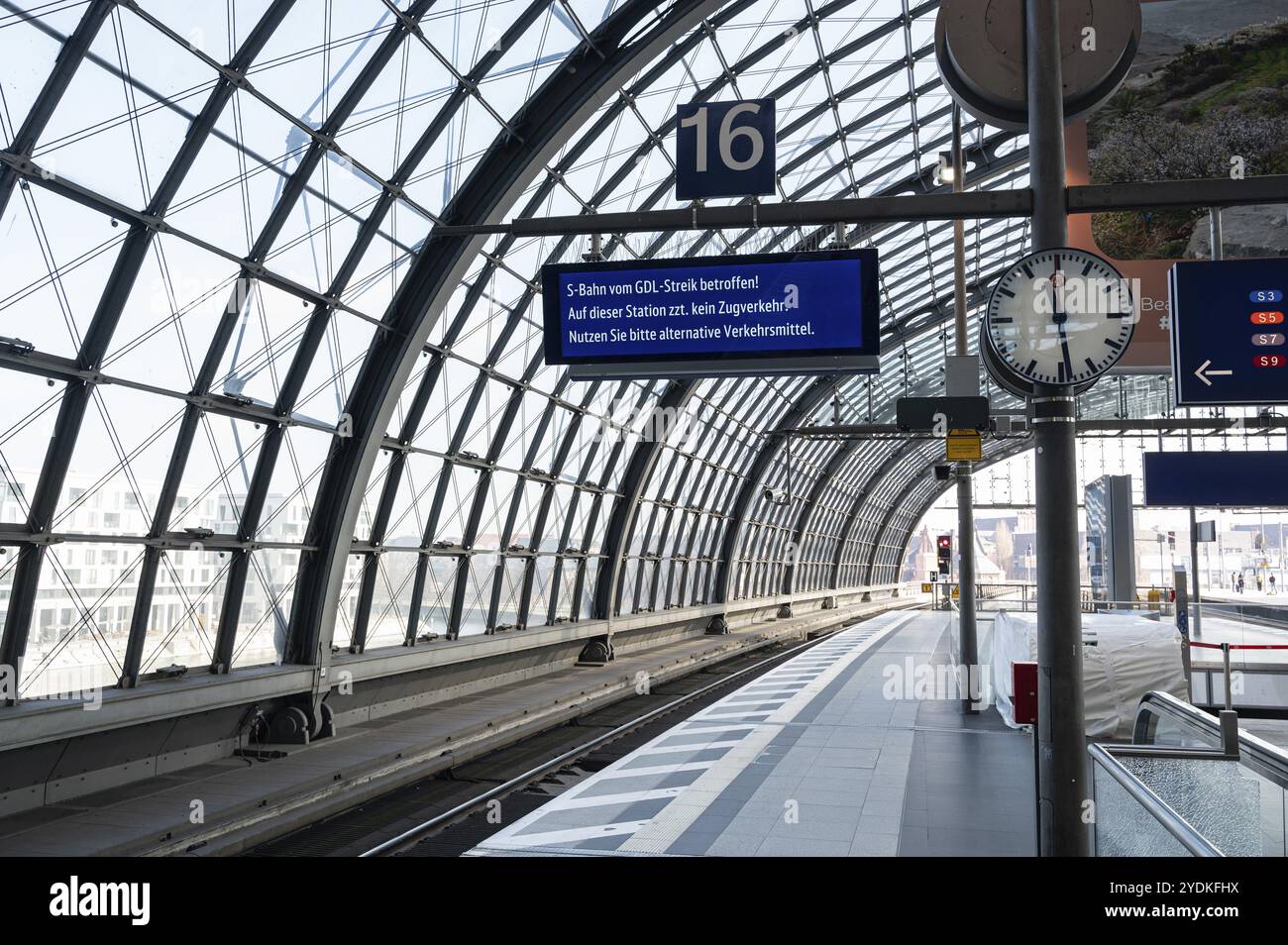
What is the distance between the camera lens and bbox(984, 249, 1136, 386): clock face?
637cm

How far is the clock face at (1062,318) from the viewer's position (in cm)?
637

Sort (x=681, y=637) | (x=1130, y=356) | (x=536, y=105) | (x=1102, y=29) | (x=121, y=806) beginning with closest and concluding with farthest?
1. (x=1102, y=29)
2. (x=121, y=806)
3. (x=1130, y=356)
4. (x=536, y=105)
5. (x=681, y=637)

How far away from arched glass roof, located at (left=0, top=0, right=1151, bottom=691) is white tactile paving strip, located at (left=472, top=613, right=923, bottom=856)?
6.81 meters

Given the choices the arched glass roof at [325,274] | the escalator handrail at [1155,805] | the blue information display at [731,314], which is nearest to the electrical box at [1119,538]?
the arched glass roof at [325,274]

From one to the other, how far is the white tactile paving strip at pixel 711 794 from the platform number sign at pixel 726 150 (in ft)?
20.1

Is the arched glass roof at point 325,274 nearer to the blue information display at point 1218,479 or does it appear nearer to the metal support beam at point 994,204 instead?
the metal support beam at point 994,204

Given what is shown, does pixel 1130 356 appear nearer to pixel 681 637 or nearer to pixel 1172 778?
pixel 1172 778

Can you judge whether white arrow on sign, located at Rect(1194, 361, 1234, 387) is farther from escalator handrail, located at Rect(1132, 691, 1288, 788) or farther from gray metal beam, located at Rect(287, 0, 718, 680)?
gray metal beam, located at Rect(287, 0, 718, 680)

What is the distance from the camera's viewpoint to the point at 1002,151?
29.0 m

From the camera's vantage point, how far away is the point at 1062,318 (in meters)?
6.44

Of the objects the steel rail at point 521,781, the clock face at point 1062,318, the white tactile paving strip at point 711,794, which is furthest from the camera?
the steel rail at point 521,781

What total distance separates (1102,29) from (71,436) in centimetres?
1193

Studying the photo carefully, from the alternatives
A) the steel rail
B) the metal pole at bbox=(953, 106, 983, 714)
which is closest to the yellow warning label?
the metal pole at bbox=(953, 106, 983, 714)
